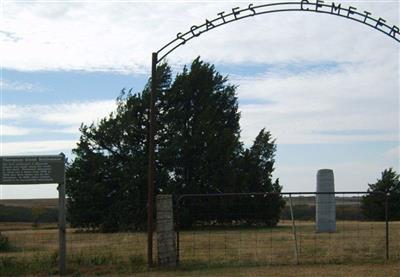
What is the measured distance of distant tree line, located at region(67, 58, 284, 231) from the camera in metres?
44.7

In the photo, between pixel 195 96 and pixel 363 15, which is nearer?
pixel 363 15

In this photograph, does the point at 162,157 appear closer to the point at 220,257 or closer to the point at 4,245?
the point at 4,245

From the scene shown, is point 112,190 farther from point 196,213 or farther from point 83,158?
point 196,213

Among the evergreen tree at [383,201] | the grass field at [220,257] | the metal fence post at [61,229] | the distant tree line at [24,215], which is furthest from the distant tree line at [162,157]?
the metal fence post at [61,229]

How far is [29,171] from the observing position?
46.3 ft

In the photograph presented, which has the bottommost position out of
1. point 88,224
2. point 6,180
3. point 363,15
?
point 88,224

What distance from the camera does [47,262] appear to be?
14.9 meters

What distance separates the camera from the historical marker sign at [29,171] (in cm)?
1406

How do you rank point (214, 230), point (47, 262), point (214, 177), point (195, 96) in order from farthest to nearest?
point (195, 96) < point (214, 177) < point (214, 230) < point (47, 262)

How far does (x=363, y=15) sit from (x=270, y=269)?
244 inches

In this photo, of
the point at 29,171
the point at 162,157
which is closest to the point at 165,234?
the point at 29,171

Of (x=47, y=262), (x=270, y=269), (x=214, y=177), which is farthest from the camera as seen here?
(x=214, y=177)

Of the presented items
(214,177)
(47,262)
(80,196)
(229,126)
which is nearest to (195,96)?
(229,126)

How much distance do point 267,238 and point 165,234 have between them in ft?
40.2
